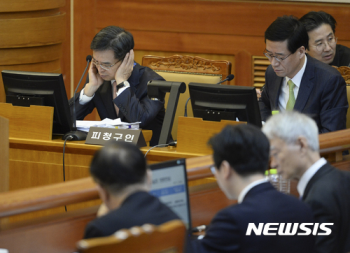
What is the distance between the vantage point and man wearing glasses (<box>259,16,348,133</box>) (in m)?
2.73

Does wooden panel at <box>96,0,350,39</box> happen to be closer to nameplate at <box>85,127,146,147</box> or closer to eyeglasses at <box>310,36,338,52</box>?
eyeglasses at <box>310,36,338,52</box>

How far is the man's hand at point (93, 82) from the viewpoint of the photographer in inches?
121

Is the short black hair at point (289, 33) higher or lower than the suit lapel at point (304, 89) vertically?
higher

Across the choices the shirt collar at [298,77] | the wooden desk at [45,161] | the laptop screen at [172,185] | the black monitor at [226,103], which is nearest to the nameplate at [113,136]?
the wooden desk at [45,161]

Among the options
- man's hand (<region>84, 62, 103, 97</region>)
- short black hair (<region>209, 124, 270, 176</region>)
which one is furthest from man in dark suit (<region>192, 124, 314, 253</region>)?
man's hand (<region>84, 62, 103, 97</region>)

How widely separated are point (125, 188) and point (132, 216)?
0.28ft

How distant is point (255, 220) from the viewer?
4.44ft

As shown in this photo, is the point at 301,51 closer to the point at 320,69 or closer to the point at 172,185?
the point at 320,69

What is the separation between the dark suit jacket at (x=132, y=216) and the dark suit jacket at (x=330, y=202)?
1.65 feet

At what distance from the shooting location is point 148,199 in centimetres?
128

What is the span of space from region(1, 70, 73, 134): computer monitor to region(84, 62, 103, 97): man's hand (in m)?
0.41

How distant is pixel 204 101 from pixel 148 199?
1.34 meters

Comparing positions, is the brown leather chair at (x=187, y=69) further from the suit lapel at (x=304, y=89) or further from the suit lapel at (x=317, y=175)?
the suit lapel at (x=317, y=175)

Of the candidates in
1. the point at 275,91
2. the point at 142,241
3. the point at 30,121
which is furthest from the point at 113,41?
the point at 142,241
